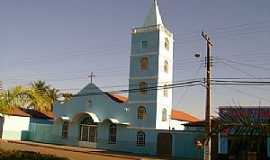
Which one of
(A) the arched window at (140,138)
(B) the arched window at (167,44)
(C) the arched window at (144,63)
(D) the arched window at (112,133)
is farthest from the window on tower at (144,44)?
(A) the arched window at (140,138)

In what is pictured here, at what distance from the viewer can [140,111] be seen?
129 feet

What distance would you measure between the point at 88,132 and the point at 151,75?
9.36 meters

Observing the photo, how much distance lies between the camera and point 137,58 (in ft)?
134

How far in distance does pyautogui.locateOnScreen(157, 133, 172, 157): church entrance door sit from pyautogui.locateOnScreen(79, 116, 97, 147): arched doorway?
7881 mm

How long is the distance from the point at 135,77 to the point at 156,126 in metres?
5.67

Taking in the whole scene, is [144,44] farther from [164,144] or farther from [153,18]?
[164,144]

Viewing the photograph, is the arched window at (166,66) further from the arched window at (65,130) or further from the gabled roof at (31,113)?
the gabled roof at (31,113)

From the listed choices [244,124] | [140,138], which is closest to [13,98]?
[244,124]

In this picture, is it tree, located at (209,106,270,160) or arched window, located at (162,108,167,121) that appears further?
arched window, located at (162,108,167,121)

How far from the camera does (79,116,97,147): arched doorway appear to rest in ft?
137

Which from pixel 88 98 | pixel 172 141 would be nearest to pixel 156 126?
pixel 172 141

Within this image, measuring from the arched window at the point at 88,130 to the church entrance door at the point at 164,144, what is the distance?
7978 mm

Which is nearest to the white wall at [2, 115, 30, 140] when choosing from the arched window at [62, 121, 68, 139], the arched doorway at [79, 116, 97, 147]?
the arched window at [62, 121, 68, 139]

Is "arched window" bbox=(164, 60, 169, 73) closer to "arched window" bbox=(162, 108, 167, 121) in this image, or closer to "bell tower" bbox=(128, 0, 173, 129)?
"bell tower" bbox=(128, 0, 173, 129)
